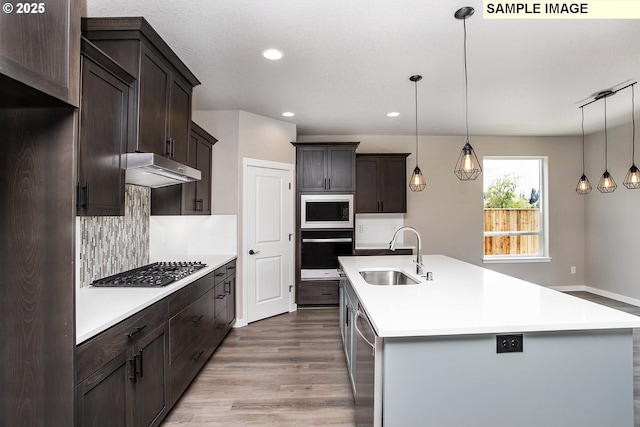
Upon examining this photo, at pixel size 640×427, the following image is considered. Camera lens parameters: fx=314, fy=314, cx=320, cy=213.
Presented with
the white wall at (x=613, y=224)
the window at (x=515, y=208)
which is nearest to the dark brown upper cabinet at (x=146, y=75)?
the window at (x=515, y=208)

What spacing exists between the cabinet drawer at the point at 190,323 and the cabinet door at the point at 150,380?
107 mm

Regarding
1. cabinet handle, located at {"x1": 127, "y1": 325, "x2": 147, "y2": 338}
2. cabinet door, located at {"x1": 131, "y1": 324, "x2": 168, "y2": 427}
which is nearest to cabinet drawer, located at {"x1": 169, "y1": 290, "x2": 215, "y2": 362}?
cabinet door, located at {"x1": 131, "y1": 324, "x2": 168, "y2": 427}

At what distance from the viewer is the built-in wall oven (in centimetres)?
446

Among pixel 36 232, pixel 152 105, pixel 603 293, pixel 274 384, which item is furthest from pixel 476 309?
pixel 603 293

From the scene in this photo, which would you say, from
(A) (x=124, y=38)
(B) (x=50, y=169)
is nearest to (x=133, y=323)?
(B) (x=50, y=169)

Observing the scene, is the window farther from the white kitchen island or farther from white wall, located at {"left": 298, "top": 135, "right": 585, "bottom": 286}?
the white kitchen island

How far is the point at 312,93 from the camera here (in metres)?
3.38

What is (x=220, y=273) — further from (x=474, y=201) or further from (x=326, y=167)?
(x=474, y=201)

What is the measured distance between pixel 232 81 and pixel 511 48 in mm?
2439

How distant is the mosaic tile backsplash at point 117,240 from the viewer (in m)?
2.09

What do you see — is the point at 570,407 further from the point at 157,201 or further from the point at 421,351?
the point at 157,201

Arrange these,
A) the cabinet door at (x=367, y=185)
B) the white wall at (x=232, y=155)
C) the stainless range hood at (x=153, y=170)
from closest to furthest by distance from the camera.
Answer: the stainless range hood at (x=153, y=170)
the white wall at (x=232, y=155)
the cabinet door at (x=367, y=185)

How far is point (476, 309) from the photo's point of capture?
5.03ft

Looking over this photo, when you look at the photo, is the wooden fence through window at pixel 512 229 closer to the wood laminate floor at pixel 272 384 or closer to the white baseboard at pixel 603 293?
the white baseboard at pixel 603 293
